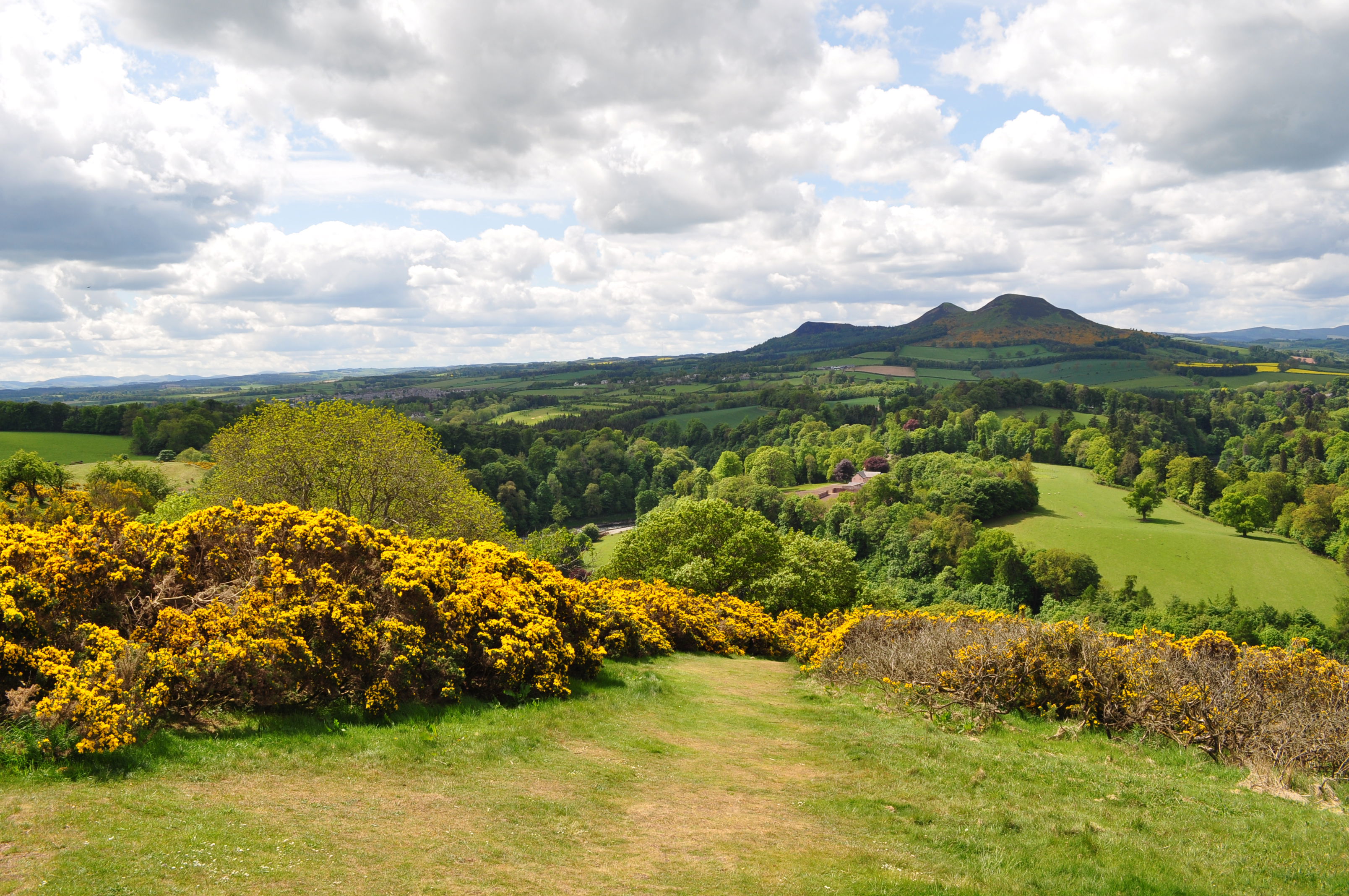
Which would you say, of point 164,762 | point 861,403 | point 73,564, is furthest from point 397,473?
point 861,403

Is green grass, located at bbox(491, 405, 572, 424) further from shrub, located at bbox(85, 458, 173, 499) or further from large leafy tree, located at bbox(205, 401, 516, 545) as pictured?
large leafy tree, located at bbox(205, 401, 516, 545)

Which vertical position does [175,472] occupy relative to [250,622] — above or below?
below

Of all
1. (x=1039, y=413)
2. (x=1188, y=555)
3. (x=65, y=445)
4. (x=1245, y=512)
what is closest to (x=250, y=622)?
(x=1188, y=555)

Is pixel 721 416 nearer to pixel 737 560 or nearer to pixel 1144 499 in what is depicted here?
pixel 1144 499

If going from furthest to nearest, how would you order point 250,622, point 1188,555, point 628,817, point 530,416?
1. point 530,416
2. point 1188,555
3. point 250,622
4. point 628,817

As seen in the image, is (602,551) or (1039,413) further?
(1039,413)

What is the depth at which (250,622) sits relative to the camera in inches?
444

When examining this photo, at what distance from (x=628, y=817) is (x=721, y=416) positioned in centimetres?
17965

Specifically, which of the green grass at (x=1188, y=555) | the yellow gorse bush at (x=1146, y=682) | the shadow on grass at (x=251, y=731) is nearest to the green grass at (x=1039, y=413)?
the green grass at (x=1188, y=555)

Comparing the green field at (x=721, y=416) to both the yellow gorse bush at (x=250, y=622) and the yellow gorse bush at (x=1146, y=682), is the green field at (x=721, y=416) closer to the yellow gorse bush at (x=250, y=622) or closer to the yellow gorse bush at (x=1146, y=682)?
the yellow gorse bush at (x=1146, y=682)

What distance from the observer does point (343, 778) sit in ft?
30.9

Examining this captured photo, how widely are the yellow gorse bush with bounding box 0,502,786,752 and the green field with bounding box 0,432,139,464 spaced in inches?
3286

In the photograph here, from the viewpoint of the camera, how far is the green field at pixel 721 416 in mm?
181625

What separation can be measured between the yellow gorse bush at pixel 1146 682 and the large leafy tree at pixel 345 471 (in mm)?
20013
